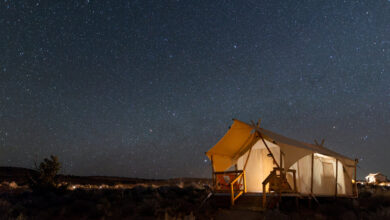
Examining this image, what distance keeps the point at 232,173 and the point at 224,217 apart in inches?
87.3

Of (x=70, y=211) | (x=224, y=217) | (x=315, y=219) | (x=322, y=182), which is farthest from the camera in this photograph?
(x=322, y=182)

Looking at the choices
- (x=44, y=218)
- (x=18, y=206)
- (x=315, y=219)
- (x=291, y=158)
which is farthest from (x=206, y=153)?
(x=18, y=206)

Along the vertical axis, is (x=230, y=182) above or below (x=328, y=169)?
below

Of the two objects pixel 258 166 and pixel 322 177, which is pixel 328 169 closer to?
pixel 322 177

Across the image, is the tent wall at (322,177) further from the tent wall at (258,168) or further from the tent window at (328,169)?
the tent wall at (258,168)

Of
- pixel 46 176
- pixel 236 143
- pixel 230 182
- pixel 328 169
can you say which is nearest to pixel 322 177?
pixel 328 169

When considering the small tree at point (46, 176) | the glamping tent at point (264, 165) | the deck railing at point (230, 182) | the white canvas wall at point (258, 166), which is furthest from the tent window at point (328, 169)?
the small tree at point (46, 176)

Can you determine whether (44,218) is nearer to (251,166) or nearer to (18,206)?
(18,206)

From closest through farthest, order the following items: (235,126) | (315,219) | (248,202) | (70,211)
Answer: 1. (315,219)
2. (248,202)
3. (70,211)
4. (235,126)

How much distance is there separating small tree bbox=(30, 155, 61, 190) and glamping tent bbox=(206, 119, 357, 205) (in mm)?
8812

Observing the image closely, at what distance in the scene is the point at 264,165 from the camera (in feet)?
43.0

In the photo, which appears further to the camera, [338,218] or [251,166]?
[251,166]

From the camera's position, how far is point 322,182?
13.2 m

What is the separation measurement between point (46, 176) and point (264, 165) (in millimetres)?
11252
